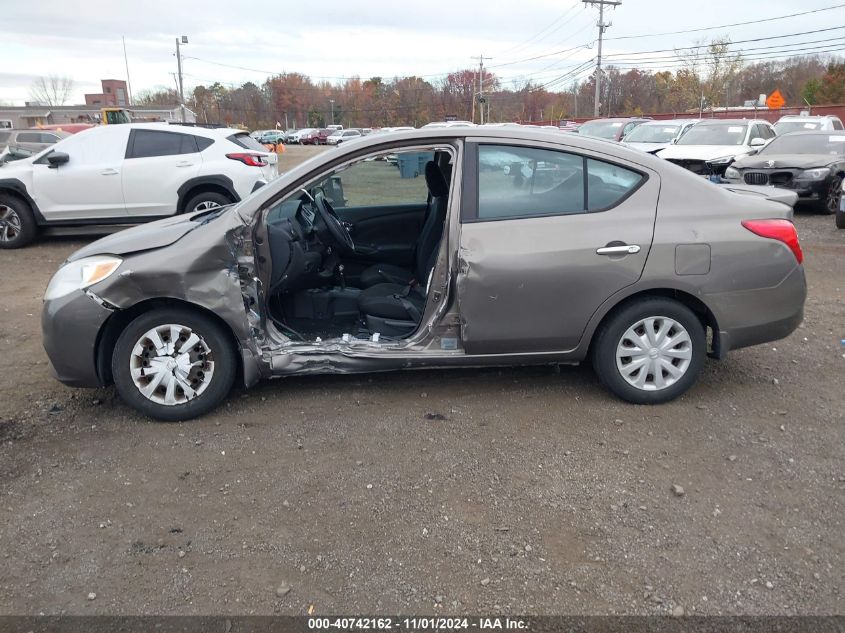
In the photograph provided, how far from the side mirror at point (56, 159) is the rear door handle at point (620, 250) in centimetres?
820

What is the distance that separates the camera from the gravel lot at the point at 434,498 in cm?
255

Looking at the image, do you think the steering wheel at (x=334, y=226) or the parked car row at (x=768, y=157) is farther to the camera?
the parked car row at (x=768, y=157)

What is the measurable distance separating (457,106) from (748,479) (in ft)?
295

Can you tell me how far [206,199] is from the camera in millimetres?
9406

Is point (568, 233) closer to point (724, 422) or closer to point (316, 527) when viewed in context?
point (724, 422)

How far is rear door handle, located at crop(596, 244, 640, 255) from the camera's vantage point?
3803 millimetres

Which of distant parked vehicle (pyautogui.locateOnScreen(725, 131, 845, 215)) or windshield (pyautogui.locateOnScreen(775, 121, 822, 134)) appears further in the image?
windshield (pyautogui.locateOnScreen(775, 121, 822, 134))

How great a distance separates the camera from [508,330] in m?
3.91

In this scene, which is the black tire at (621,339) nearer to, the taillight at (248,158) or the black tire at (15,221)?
the taillight at (248,158)

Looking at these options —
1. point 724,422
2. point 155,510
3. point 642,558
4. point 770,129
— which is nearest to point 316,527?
point 155,510

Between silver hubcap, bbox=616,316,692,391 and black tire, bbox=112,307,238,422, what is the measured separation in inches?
93.0

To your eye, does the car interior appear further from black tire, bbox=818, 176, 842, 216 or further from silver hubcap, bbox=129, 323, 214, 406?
black tire, bbox=818, 176, 842, 216

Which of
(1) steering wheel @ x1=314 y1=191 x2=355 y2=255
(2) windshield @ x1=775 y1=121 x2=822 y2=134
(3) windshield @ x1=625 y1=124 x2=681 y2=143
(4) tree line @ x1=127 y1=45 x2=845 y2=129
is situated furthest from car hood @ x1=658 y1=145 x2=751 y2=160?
(4) tree line @ x1=127 y1=45 x2=845 y2=129

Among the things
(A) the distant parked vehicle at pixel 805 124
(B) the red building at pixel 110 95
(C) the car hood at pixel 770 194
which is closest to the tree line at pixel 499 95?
(B) the red building at pixel 110 95
